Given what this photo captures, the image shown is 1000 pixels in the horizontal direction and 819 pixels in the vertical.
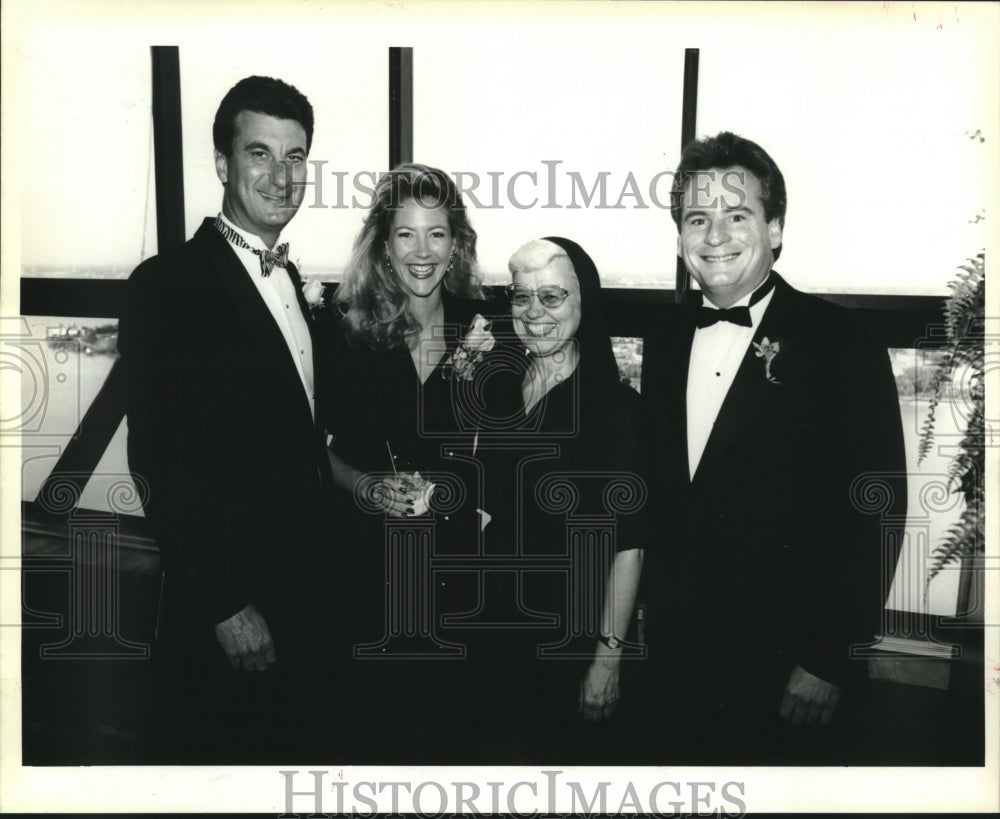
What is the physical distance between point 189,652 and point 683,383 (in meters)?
1.75

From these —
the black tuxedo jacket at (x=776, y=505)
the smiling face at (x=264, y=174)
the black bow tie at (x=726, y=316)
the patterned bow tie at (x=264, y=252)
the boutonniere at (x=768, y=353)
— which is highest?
the smiling face at (x=264, y=174)

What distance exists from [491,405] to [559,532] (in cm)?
44

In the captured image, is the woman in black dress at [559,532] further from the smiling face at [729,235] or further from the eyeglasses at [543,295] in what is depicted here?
the smiling face at [729,235]

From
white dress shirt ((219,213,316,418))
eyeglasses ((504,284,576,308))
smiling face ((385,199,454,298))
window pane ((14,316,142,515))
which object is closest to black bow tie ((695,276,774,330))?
eyeglasses ((504,284,576,308))

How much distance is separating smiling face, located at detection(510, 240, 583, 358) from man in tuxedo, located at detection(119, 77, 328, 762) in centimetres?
67

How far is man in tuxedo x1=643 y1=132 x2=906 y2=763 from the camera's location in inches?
107

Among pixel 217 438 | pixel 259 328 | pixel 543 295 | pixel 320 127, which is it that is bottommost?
pixel 217 438

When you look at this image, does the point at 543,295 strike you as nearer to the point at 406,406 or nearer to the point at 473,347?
the point at 473,347

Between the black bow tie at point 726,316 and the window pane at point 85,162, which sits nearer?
the black bow tie at point 726,316

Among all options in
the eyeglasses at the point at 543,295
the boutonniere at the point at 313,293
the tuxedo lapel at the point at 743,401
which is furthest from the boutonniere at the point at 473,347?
the tuxedo lapel at the point at 743,401

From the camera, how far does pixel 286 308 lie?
109 inches

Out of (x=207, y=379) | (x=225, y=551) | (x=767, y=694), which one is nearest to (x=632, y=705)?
(x=767, y=694)

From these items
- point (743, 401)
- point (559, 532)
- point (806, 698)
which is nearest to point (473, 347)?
point (559, 532)

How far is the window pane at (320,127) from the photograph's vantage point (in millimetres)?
2797
